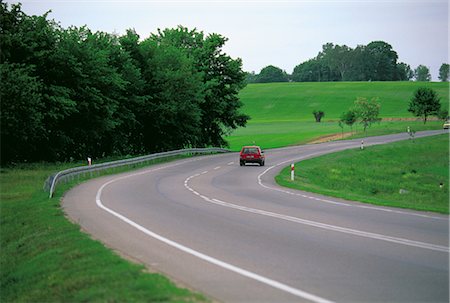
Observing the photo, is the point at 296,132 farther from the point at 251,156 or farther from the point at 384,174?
the point at 384,174

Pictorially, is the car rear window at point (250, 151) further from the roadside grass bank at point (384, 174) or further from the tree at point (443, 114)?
the tree at point (443, 114)

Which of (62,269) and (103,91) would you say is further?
(103,91)

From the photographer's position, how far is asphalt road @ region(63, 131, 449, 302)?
8.57m

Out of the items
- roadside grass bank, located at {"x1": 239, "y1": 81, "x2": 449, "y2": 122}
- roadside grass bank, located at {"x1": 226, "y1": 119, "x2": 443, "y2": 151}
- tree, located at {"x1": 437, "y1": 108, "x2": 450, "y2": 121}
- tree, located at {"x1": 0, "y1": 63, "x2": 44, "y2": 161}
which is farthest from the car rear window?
roadside grass bank, located at {"x1": 239, "y1": 81, "x2": 449, "y2": 122}

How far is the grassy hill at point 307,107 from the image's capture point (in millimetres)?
95125

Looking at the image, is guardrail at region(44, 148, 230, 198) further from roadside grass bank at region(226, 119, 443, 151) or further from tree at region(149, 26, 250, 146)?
roadside grass bank at region(226, 119, 443, 151)

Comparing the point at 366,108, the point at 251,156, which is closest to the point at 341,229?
the point at 251,156

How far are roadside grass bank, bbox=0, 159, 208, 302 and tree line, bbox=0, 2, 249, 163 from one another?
19.7 meters

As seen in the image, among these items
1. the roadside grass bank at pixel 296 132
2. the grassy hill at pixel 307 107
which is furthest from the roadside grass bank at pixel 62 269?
the grassy hill at pixel 307 107

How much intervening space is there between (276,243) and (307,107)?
135742 millimetres

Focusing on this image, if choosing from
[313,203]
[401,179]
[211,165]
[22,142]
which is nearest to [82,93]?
[22,142]

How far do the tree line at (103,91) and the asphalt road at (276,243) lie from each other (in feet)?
53.3

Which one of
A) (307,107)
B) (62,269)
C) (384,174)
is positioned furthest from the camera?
(307,107)

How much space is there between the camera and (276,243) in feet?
40.7
